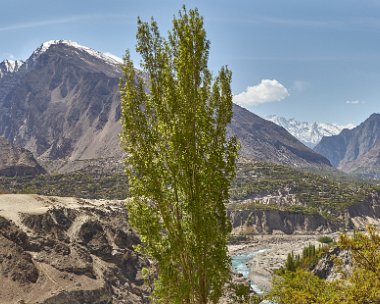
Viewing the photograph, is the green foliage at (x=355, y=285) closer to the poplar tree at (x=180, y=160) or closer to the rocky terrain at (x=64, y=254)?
the poplar tree at (x=180, y=160)

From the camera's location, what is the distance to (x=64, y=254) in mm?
98062

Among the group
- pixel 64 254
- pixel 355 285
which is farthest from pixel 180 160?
pixel 64 254

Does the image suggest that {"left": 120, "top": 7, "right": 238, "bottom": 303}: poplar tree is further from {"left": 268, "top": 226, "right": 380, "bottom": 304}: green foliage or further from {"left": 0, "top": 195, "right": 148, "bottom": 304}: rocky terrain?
{"left": 0, "top": 195, "right": 148, "bottom": 304}: rocky terrain

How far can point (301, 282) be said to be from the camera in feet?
69.9

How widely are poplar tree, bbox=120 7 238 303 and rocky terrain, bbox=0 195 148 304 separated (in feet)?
194

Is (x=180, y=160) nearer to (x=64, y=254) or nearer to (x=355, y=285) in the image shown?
(x=355, y=285)

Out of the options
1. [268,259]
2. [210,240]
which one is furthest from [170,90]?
[268,259]

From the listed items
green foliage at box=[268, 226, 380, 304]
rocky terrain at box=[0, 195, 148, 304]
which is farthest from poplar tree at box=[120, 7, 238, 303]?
rocky terrain at box=[0, 195, 148, 304]

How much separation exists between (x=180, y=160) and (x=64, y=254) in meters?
87.9

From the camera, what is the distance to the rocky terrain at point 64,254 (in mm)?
84875

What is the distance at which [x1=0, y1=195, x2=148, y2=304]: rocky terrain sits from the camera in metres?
84.9

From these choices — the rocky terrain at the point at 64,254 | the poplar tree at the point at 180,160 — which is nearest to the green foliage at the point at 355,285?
the poplar tree at the point at 180,160

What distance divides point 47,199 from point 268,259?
Result: 94454mm

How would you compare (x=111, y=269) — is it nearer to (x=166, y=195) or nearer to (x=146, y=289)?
(x=146, y=289)
